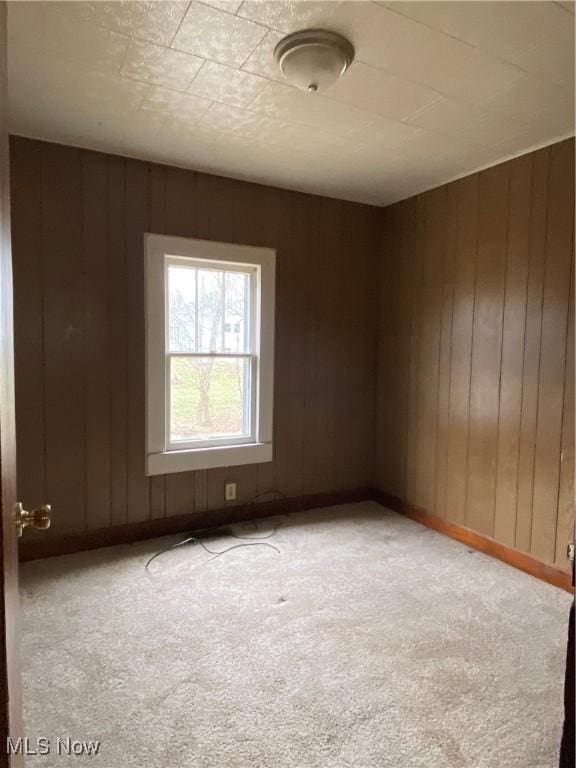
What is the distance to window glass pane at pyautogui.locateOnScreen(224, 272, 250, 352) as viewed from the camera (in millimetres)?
3254

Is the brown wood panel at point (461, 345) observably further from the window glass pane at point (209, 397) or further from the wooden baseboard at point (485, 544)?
the window glass pane at point (209, 397)

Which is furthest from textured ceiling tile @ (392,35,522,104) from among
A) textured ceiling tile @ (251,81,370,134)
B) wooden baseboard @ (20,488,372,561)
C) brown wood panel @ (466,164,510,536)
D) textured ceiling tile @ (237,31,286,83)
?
wooden baseboard @ (20,488,372,561)

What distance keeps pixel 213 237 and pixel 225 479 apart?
5.56 feet

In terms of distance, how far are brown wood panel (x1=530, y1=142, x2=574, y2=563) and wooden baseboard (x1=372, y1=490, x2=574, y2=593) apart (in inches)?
2.7

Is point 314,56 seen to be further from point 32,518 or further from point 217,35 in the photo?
point 32,518

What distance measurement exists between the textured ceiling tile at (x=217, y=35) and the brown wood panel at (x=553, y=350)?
1759 millimetres

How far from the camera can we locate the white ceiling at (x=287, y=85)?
5.23 ft

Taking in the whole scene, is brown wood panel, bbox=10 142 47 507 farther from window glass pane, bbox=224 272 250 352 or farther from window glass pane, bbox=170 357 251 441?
window glass pane, bbox=224 272 250 352

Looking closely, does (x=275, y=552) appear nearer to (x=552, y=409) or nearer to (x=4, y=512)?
(x=552, y=409)

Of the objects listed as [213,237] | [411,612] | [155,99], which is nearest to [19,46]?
[155,99]

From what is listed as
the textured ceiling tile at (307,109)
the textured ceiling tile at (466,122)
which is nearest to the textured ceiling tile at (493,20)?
the textured ceiling tile at (466,122)

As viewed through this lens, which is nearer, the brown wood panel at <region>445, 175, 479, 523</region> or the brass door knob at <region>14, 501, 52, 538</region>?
the brass door knob at <region>14, 501, 52, 538</region>

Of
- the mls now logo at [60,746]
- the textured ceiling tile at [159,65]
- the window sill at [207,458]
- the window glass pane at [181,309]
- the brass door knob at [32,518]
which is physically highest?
the textured ceiling tile at [159,65]

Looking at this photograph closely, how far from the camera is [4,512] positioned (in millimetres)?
829
